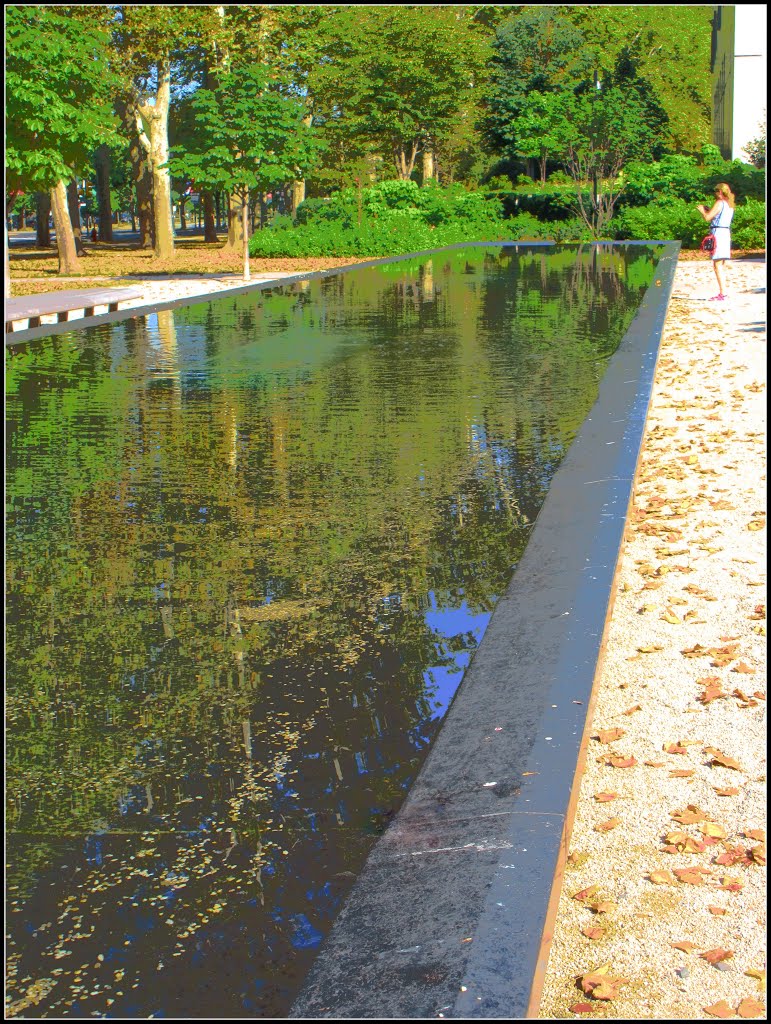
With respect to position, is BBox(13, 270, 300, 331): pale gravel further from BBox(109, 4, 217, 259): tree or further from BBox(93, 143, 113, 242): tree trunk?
BBox(93, 143, 113, 242): tree trunk

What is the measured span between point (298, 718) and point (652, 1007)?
1.72m

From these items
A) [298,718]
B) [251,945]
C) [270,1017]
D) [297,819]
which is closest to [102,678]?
[298,718]

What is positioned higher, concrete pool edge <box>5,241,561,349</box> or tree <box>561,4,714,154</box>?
tree <box>561,4,714,154</box>

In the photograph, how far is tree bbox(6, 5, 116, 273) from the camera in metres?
21.5

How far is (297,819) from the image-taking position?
11.4ft

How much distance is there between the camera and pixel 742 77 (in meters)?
33.8

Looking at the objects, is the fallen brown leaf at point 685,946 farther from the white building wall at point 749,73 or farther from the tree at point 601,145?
the tree at point 601,145

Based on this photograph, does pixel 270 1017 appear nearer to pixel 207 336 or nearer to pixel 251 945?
pixel 251 945

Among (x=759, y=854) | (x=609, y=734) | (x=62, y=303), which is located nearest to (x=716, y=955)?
(x=759, y=854)

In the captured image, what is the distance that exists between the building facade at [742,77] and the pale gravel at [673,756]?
26.1 m

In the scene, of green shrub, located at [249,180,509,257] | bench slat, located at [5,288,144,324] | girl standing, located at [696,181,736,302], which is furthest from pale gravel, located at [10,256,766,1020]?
green shrub, located at [249,180,509,257]

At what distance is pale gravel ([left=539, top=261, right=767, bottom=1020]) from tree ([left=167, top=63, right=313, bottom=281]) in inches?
748

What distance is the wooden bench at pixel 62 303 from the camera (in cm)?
1877

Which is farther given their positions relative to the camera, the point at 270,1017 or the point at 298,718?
the point at 298,718
